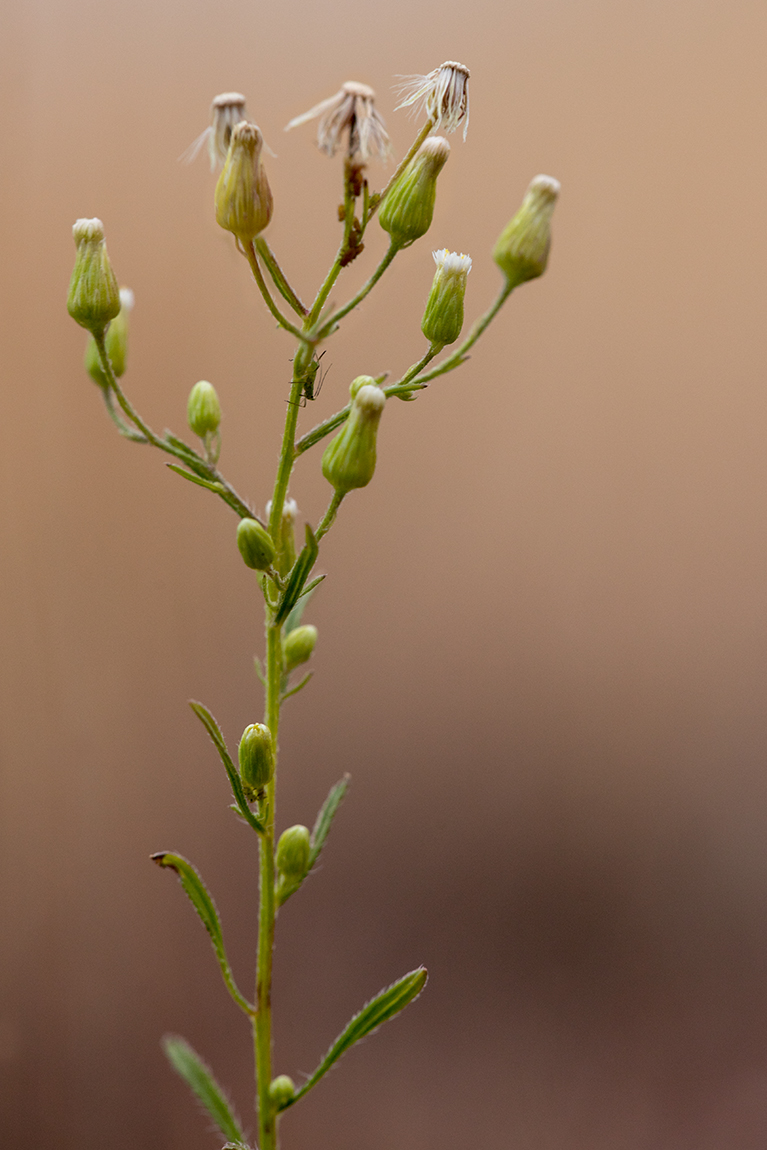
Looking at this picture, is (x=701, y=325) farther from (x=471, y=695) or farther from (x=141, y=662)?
(x=141, y=662)

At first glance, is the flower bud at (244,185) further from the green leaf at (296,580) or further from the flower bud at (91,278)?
the green leaf at (296,580)

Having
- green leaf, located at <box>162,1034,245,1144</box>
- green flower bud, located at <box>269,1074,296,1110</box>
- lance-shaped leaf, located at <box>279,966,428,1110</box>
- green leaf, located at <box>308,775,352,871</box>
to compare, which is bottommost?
green leaf, located at <box>162,1034,245,1144</box>

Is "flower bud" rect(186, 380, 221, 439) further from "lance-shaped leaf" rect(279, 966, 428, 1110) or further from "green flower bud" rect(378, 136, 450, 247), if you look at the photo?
"lance-shaped leaf" rect(279, 966, 428, 1110)

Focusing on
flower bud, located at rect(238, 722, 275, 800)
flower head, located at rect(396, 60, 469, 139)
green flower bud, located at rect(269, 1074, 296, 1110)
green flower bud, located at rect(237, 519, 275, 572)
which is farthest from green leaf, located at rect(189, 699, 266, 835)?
flower head, located at rect(396, 60, 469, 139)

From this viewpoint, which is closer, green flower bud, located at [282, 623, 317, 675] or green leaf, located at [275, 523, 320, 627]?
green leaf, located at [275, 523, 320, 627]

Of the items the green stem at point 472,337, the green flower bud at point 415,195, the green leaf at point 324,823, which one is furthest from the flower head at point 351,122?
the green leaf at point 324,823

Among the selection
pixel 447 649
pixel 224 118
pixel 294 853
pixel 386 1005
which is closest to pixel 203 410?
pixel 224 118

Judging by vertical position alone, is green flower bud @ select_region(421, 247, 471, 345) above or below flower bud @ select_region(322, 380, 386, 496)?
above
